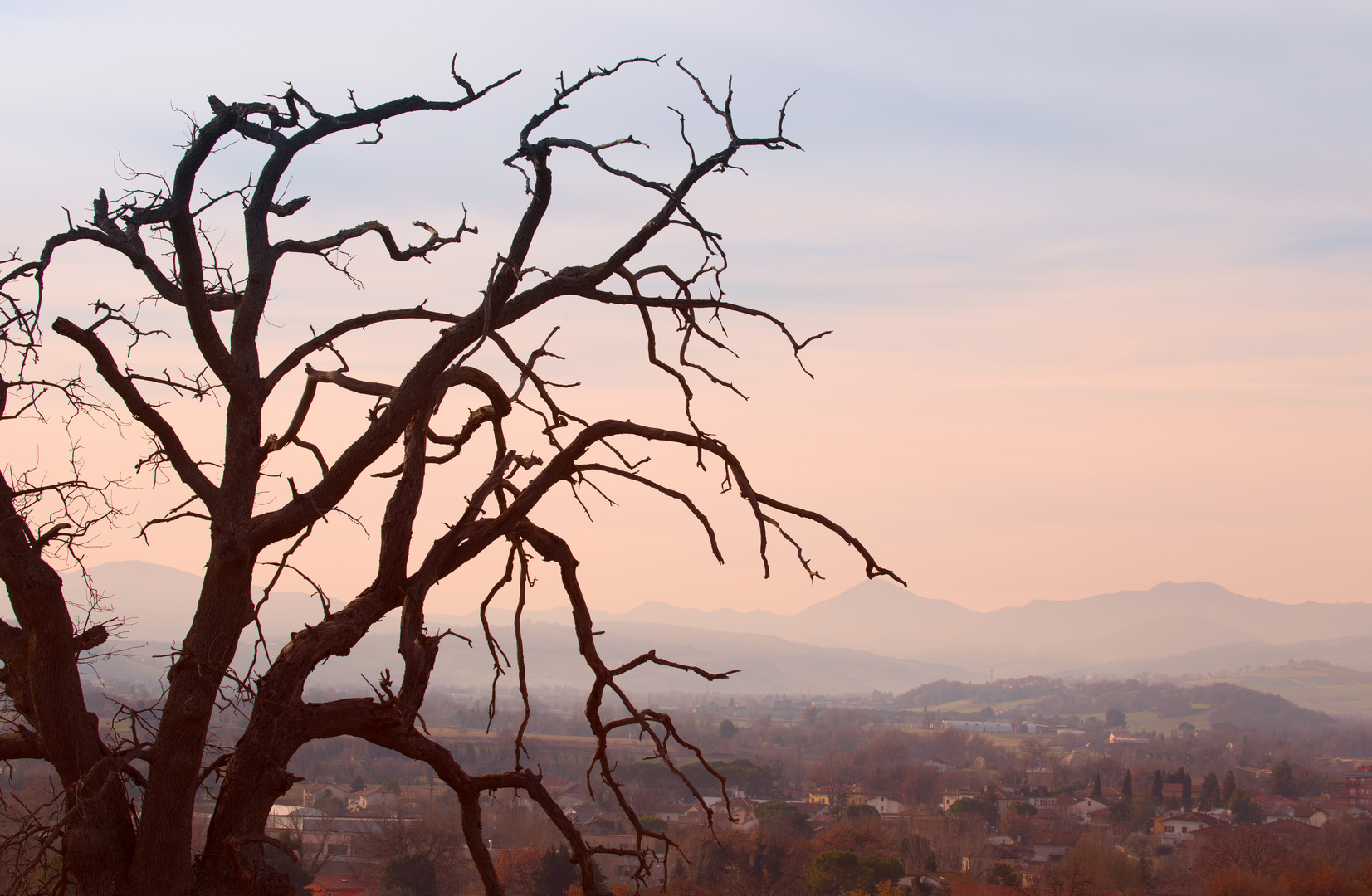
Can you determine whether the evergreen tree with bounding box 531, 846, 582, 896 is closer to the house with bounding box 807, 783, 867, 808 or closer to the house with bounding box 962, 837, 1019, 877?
the house with bounding box 962, 837, 1019, 877

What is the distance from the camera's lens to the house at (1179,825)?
79875 millimetres

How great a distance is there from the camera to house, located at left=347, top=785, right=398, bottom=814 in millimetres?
67312

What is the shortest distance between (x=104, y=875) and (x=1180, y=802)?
354ft

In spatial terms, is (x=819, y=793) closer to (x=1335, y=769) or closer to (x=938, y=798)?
(x=938, y=798)

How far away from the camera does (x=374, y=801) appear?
238 ft

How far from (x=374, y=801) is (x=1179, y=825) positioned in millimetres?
55423

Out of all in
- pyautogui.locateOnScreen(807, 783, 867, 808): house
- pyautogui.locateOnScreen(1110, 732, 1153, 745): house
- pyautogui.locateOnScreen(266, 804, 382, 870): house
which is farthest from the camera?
pyautogui.locateOnScreen(1110, 732, 1153, 745): house

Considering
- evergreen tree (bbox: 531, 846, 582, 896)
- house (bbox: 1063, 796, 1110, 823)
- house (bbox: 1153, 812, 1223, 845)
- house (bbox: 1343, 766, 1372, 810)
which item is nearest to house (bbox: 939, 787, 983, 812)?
house (bbox: 1063, 796, 1110, 823)

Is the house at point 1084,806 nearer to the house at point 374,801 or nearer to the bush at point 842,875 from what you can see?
the bush at point 842,875

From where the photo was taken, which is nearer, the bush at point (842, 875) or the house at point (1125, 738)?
the bush at point (842, 875)

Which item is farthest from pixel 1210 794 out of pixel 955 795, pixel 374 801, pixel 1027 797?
pixel 374 801

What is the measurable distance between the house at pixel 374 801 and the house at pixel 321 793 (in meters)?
1.15

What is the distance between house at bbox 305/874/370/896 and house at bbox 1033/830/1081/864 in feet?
134

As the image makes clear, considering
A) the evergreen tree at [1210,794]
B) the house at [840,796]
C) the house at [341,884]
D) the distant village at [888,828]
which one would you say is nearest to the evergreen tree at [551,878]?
the distant village at [888,828]
